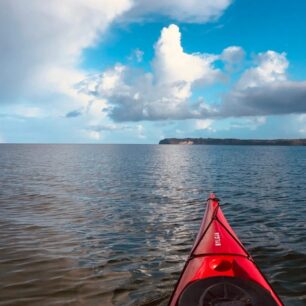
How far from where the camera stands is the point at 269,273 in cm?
996

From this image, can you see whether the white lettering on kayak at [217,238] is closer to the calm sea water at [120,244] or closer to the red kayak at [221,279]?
the red kayak at [221,279]

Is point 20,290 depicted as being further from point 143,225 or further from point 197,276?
point 143,225

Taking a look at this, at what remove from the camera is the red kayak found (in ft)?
20.2

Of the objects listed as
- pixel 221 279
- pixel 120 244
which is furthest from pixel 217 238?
pixel 120 244

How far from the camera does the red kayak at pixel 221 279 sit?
616cm

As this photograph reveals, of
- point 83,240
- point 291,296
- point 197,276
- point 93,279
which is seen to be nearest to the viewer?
point 197,276

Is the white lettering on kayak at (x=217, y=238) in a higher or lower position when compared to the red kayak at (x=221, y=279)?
higher

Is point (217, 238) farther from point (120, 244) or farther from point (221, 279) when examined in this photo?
point (120, 244)

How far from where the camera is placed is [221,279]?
6.76m

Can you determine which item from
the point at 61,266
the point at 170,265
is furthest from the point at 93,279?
the point at 170,265

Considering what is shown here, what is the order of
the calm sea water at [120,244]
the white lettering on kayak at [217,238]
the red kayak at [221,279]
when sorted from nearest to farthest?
the red kayak at [221,279] → the white lettering on kayak at [217,238] → the calm sea water at [120,244]

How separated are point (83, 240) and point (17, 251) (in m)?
2.68

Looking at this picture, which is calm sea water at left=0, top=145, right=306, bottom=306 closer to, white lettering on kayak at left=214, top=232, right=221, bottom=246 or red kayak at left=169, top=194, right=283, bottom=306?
red kayak at left=169, top=194, right=283, bottom=306

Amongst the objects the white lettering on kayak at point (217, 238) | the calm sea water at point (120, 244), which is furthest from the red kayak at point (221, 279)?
the calm sea water at point (120, 244)
